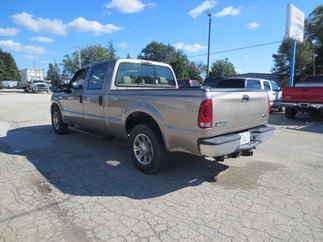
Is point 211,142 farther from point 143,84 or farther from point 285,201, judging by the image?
point 143,84

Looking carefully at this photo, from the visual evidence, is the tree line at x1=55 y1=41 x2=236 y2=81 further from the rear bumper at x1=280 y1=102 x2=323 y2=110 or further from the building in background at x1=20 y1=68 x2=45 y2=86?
the rear bumper at x1=280 y1=102 x2=323 y2=110

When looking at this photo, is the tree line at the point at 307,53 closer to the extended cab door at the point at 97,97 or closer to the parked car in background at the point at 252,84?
the parked car in background at the point at 252,84

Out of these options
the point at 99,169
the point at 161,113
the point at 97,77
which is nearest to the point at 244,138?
the point at 161,113

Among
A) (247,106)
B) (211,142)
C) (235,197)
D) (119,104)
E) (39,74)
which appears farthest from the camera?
(39,74)

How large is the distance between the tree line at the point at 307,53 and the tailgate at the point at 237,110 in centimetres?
4079

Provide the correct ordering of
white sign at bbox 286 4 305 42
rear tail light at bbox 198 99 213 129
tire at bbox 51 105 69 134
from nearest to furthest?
rear tail light at bbox 198 99 213 129
tire at bbox 51 105 69 134
white sign at bbox 286 4 305 42

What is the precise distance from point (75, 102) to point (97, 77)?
1223 mm

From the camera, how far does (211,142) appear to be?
2805 mm

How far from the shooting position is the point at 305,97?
8.80 m

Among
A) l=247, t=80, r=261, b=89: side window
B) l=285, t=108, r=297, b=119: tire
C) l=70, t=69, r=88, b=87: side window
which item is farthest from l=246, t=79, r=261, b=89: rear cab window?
l=70, t=69, r=88, b=87: side window

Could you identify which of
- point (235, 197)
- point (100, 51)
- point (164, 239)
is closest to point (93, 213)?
point (164, 239)

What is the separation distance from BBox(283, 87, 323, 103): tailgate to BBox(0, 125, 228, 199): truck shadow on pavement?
6723 mm

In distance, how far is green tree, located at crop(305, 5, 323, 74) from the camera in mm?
40400

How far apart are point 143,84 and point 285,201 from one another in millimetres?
3366
